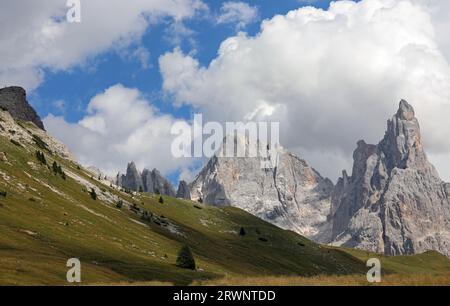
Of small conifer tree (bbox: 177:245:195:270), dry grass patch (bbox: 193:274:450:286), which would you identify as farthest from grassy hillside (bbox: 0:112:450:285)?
small conifer tree (bbox: 177:245:195:270)

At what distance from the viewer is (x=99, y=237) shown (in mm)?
106375

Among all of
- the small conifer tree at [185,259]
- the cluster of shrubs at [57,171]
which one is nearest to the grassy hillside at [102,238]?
the cluster of shrubs at [57,171]

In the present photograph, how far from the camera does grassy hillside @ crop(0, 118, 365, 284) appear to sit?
238 ft

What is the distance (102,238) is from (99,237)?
613 mm

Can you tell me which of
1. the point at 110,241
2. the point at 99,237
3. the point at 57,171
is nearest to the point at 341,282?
the point at 110,241

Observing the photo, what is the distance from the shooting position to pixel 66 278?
58.6 meters

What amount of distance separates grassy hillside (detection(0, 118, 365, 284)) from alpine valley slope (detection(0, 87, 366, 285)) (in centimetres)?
26

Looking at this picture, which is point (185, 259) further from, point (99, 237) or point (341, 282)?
point (341, 282)

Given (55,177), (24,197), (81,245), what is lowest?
(81,245)

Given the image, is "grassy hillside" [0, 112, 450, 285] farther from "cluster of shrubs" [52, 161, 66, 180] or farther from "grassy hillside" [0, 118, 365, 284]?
"cluster of shrubs" [52, 161, 66, 180]
